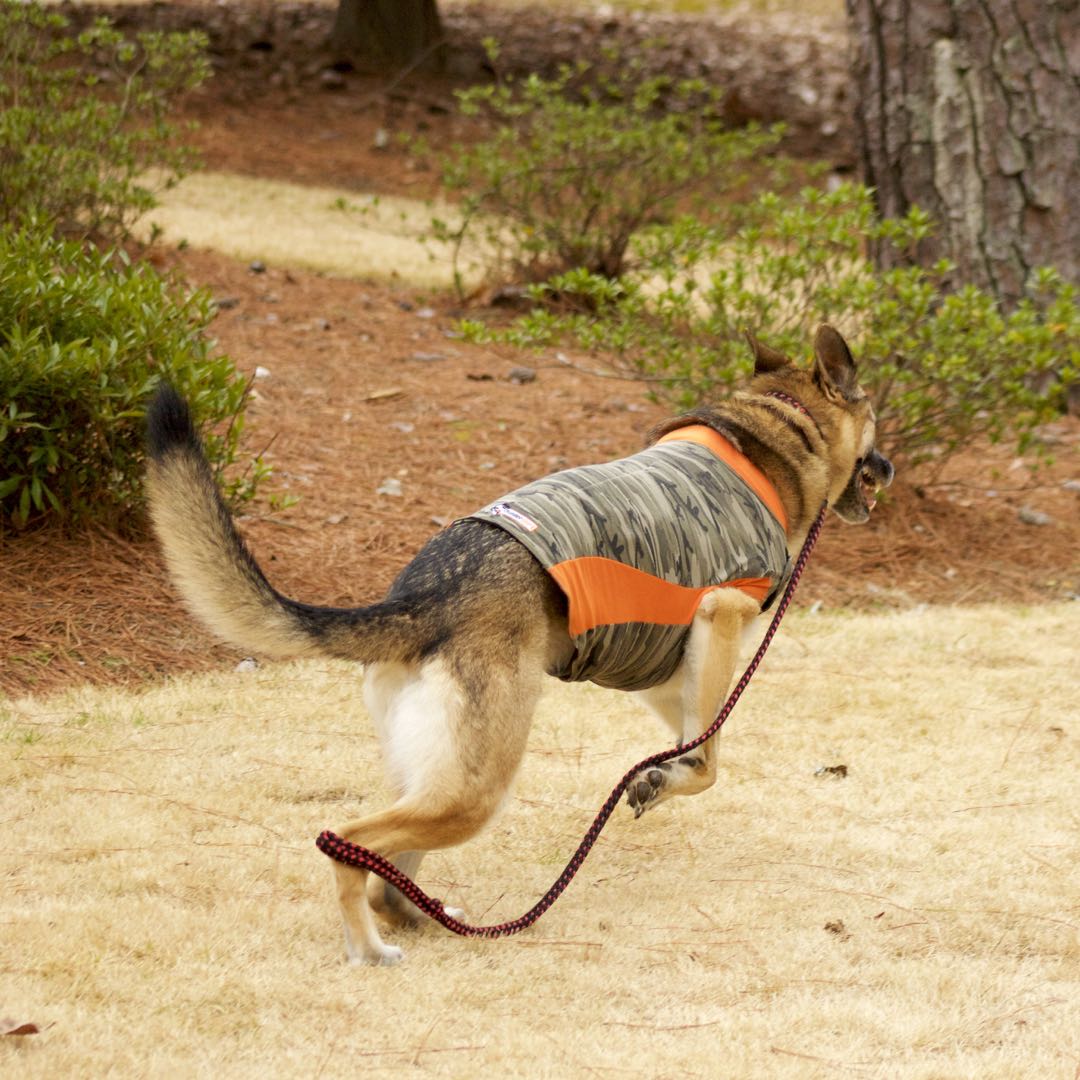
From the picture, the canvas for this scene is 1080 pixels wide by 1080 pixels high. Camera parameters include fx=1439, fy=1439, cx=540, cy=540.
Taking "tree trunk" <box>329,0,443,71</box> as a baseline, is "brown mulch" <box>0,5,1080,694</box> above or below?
below

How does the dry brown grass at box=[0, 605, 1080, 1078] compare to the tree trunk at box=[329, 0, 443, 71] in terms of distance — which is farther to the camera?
the tree trunk at box=[329, 0, 443, 71]

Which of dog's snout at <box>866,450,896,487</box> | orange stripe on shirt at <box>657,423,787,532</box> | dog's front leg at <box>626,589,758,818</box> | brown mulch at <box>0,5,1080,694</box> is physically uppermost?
orange stripe on shirt at <box>657,423,787,532</box>

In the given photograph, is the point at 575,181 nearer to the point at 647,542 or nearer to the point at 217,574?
the point at 647,542

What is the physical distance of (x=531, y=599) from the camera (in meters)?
3.86

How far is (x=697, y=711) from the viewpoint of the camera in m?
4.36

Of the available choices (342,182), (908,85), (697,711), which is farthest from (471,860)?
(342,182)

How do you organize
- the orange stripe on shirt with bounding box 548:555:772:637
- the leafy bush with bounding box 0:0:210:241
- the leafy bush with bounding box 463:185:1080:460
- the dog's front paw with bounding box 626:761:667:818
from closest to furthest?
the orange stripe on shirt with bounding box 548:555:772:637
the dog's front paw with bounding box 626:761:667:818
the leafy bush with bounding box 463:185:1080:460
the leafy bush with bounding box 0:0:210:241

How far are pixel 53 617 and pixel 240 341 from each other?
426cm

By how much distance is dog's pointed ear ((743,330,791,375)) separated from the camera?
507cm

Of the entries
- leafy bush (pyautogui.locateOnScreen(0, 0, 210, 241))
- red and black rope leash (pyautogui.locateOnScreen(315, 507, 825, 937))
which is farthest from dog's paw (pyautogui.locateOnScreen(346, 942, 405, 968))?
leafy bush (pyautogui.locateOnScreen(0, 0, 210, 241))

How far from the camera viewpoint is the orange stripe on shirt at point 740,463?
4.52m

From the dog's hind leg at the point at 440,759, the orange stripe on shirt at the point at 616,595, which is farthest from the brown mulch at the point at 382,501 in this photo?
the orange stripe on shirt at the point at 616,595

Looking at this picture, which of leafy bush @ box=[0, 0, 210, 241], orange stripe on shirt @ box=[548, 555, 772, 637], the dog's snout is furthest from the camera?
leafy bush @ box=[0, 0, 210, 241]

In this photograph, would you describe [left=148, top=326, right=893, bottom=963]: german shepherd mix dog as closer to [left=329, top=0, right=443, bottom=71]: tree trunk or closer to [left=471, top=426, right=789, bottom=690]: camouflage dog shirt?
[left=471, top=426, right=789, bottom=690]: camouflage dog shirt
